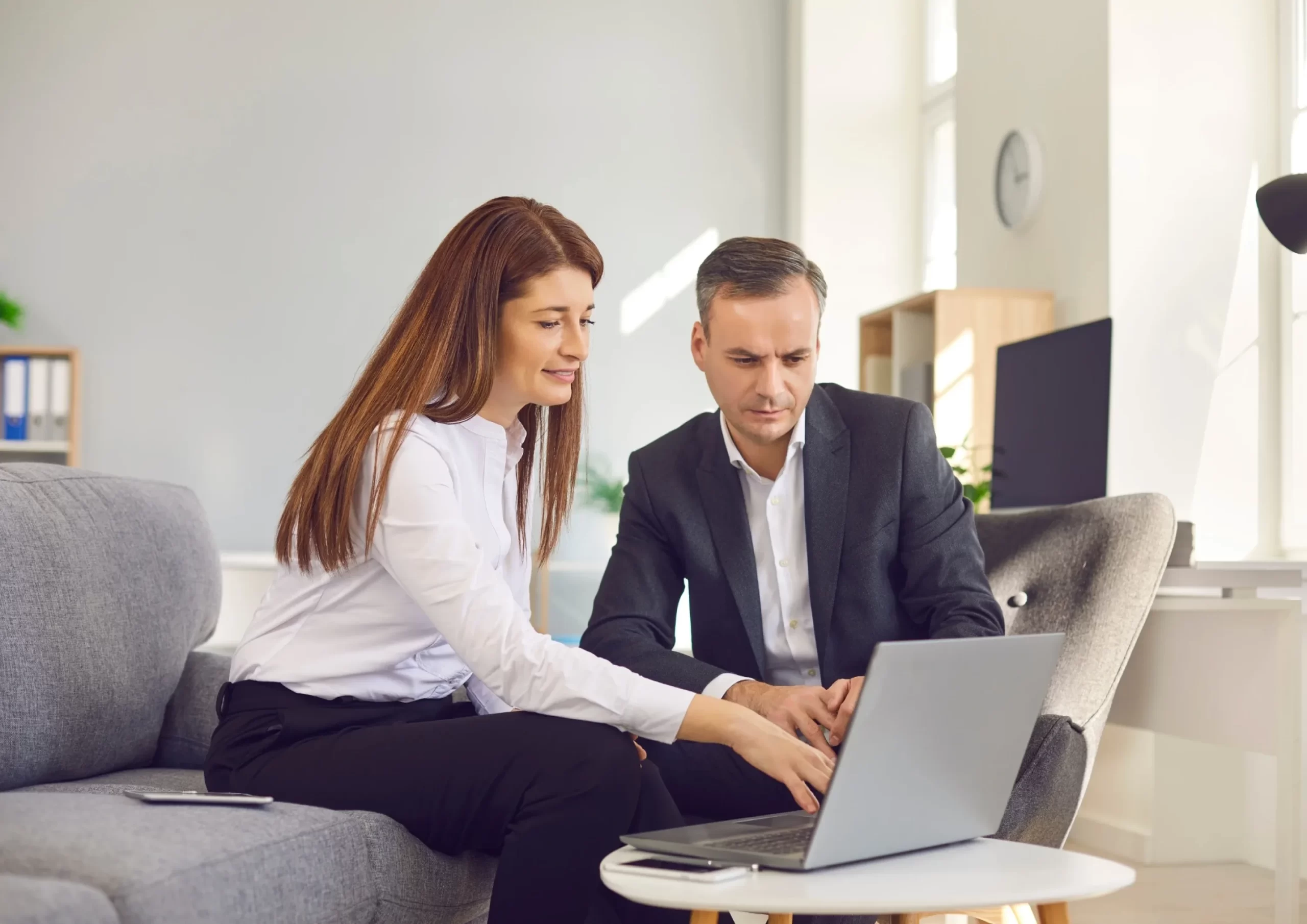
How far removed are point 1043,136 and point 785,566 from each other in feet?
8.91

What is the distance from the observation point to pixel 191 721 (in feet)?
6.53

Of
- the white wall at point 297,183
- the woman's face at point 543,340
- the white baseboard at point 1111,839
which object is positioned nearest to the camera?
the woman's face at point 543,340

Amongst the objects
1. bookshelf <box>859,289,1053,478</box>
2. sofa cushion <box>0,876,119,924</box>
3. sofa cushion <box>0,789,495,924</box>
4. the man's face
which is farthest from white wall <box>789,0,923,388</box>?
sofa cushion <box>0,876,119,924</box>

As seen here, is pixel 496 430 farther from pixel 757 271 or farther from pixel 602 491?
pixel 602 491

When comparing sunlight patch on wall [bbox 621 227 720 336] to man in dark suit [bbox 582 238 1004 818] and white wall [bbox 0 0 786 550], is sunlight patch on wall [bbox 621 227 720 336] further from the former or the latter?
man in dark suit [bbox 582 238 1004 818]

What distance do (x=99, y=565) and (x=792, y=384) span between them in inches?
40.8

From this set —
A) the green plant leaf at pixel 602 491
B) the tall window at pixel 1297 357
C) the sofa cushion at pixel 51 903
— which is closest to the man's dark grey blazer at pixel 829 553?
the sofa cushion at pixel 51 903

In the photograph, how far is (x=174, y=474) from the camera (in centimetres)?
547

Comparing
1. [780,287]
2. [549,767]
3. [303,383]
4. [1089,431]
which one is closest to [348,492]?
[549,767]

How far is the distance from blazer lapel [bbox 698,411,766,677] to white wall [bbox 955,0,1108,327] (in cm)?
215

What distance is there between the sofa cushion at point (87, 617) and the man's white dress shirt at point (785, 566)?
0.91 metres

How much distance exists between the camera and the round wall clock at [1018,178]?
161 inches

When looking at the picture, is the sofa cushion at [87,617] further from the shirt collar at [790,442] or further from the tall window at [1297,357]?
the tall window at [1297,357]

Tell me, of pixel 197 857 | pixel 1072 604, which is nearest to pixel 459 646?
pixel 197 857
